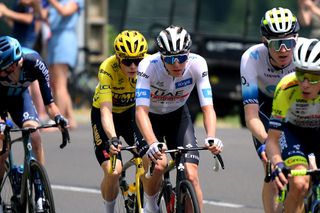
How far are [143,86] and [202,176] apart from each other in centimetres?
467

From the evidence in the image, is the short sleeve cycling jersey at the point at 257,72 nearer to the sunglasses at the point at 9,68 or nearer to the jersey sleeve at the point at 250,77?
the jersey sleeve at the point at 250,77

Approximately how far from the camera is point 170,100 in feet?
→ 34.7

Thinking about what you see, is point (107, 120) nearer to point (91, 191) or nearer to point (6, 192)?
point (6, 192)

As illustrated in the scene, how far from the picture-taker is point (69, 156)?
16.2m

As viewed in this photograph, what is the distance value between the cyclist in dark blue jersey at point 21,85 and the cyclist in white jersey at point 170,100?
0.79 m

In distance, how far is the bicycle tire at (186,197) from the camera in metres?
9.38

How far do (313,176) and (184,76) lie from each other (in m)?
1.90

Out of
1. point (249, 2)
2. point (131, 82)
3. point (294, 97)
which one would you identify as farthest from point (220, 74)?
point (294, 97)

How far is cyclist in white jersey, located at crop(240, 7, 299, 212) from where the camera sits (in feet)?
33.6

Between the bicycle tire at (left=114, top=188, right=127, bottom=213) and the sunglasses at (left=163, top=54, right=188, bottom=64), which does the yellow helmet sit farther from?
the bicycle tire at (left=114, top=188, right=127, bottom=213)

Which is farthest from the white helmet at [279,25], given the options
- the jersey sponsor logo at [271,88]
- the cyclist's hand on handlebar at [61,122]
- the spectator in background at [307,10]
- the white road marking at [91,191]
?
the spectator in background at [307,10]

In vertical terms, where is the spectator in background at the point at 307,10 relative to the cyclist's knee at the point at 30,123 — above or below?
above

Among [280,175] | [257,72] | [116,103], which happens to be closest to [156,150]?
[280,175]

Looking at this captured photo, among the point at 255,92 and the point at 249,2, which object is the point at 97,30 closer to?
the point at 249,2
